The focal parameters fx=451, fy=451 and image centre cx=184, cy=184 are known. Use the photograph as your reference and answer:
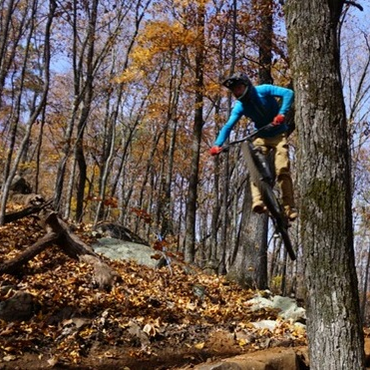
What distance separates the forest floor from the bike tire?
1653 millimetres

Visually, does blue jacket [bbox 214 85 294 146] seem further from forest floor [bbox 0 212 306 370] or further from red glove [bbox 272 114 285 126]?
forest floor [bbox 0 212 306 370]

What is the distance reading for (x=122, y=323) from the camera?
5883mm

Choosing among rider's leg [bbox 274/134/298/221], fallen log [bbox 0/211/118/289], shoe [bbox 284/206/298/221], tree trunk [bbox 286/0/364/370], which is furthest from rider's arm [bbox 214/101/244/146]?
fallen log [bbox 0/211/118/289]

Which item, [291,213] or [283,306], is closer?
[291,213]

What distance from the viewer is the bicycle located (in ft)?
18.0

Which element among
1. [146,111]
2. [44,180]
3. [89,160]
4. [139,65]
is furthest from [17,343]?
[44,180]

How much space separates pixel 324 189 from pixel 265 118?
7.16 feet

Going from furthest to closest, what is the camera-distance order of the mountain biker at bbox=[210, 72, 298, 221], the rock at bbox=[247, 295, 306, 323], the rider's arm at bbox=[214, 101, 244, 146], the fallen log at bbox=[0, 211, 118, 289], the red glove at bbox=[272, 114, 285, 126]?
the rock at bbox=[247, 295, 306, 323], the fallen log at bbox=[0, 211, 118, 289], the rider's arm at bbox=[214, 101, 244, 146], the mountain biker at bbox=[210, 72, 298, 221], the red glove at bbox=[272, 114, 285, 126]

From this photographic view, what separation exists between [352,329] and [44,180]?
106 feet

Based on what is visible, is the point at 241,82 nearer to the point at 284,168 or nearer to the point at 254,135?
the point at 254,135

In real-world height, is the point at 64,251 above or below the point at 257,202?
below

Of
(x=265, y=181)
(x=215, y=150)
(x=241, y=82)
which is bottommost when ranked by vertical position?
(x=265, y=181)

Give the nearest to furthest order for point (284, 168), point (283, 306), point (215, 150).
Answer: point (215, 150)
point (284, 168)
point (283, 306)

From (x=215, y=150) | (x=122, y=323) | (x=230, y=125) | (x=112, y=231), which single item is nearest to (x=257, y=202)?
(x=215, y=150)
